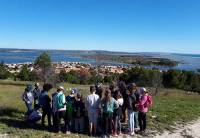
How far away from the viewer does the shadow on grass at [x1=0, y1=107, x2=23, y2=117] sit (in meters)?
16.1

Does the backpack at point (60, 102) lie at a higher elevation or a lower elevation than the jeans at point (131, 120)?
higher

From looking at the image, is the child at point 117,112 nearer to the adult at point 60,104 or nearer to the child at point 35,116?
the adult at point 60,104

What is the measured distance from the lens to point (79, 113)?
44.3 ft

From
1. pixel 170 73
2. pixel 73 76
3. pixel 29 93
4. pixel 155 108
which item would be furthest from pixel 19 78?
pixel 29 93

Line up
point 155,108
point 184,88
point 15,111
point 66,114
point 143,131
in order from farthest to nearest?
1. point 184,88
2. point 155,108
3. point 15,111
4. point 143,131
5. point 66,114

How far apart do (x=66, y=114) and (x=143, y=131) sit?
3159 mm

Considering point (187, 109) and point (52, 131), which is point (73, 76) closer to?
point (187, 109)

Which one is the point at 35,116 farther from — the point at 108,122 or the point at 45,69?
the point at 45,69

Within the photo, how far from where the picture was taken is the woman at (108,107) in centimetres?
1298

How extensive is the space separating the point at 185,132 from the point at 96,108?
4.30m

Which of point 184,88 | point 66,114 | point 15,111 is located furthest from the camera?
point 184,88

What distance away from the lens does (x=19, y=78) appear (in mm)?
64562

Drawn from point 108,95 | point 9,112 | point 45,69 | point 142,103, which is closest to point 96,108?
point 108,95

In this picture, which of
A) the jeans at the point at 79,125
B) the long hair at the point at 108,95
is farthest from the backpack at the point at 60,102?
the long hair at the point at 108,95
